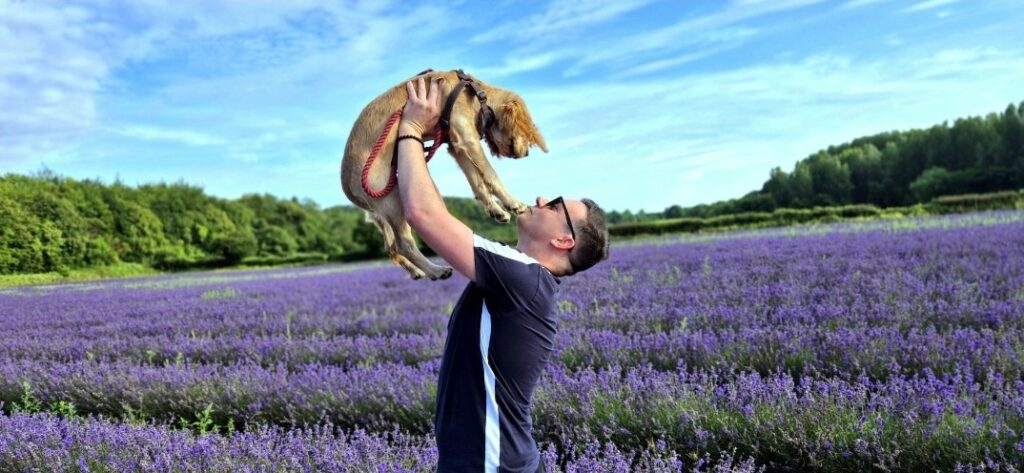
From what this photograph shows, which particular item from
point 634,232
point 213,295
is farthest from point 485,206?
point 634,232

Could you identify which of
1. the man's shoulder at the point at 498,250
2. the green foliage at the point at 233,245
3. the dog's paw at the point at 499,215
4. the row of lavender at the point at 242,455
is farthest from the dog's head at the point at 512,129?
the green foliage at the point at 233,245

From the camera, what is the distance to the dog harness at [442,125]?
1272 millimetres

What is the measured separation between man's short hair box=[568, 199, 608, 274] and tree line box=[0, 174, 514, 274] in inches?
11.8

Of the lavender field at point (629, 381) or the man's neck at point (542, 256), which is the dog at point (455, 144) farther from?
the lavender field at point (629, 381)

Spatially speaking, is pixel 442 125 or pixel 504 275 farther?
pixel 504 275

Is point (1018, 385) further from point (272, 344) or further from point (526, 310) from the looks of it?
point (272, 344)

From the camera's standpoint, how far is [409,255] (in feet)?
4.45

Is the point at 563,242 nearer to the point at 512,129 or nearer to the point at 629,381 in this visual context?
the point at 512,129

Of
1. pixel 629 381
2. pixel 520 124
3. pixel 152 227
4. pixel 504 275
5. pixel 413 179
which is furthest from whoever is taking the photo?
pixel 152 227

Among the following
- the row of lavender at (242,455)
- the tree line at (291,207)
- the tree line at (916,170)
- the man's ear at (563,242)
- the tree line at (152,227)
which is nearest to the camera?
the man's ear at (563,242)

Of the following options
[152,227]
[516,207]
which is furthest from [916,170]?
[516,207]

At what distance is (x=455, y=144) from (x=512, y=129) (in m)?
0.14

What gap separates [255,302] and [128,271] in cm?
697

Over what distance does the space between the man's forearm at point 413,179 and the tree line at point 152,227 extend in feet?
0.38
